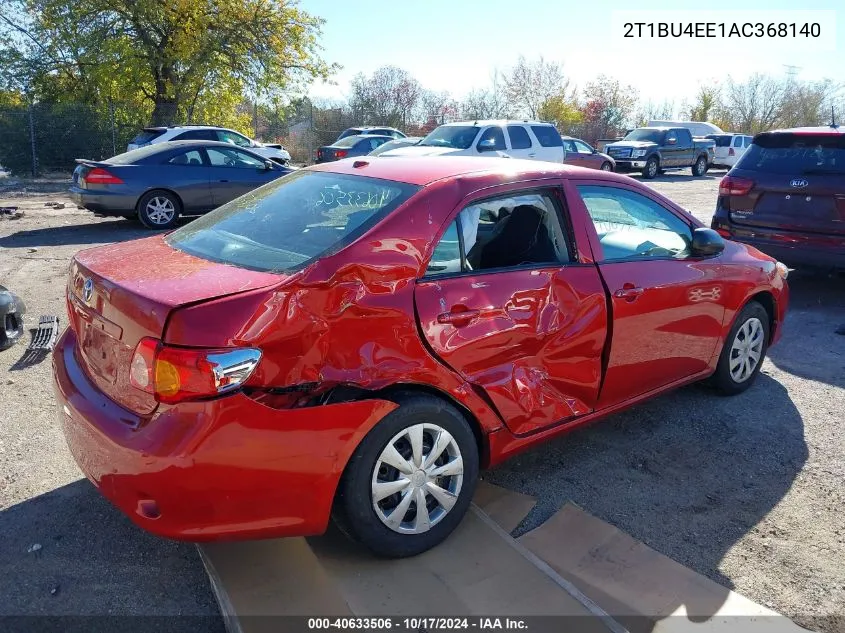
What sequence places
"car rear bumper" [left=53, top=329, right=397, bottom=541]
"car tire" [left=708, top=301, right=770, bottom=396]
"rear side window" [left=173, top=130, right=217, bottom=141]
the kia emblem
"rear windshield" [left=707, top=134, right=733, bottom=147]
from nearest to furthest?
1. "car rear bumper" [left=53, top=329, right=397, bottom=541]
2. the kia emblem
3. "car tire" [left=708, top=301, right=770, bottom=396]
4. "rear side window" [left=173, top=130, right=217, bottom=141]
5. "rear windshield" [left=707, top=134, right=733, bottom=147]

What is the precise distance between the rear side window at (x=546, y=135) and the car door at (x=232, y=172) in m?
6.97

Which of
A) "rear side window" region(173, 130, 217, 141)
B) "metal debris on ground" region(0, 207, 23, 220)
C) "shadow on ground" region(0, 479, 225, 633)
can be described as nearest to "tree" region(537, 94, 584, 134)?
"rear side window" region(173, 130, 217, 141)

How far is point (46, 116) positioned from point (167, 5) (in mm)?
4991

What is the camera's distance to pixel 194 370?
8.13ft

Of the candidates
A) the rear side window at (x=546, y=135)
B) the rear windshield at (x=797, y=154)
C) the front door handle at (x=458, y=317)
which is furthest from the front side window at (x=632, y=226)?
the rear side window at (x=546, y=135)

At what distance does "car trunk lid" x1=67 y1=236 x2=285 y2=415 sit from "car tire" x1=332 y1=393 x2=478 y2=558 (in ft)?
2.45

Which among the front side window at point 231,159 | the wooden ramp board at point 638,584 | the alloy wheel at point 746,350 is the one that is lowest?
the wooden ramp board at point 638,584

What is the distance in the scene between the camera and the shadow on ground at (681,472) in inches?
131

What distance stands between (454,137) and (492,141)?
0.83 metres

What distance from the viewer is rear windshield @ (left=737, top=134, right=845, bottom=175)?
6.89m

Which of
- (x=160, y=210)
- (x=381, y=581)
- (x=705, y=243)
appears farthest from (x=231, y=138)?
(x=381, y=581)

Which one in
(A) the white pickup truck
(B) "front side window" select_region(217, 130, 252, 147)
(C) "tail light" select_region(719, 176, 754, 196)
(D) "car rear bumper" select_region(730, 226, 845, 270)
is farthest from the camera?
(B) "front side window" select_region(217, 130, 252, 147)

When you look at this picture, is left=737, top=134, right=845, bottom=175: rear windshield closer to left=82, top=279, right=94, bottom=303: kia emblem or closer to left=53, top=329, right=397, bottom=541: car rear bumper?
left=53, top=329, right=397, bottom=541: car rear bumper

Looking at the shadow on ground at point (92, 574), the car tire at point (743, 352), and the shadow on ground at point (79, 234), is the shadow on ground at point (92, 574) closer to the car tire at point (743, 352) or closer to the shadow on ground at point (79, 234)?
the car tire at point (743, 352)
